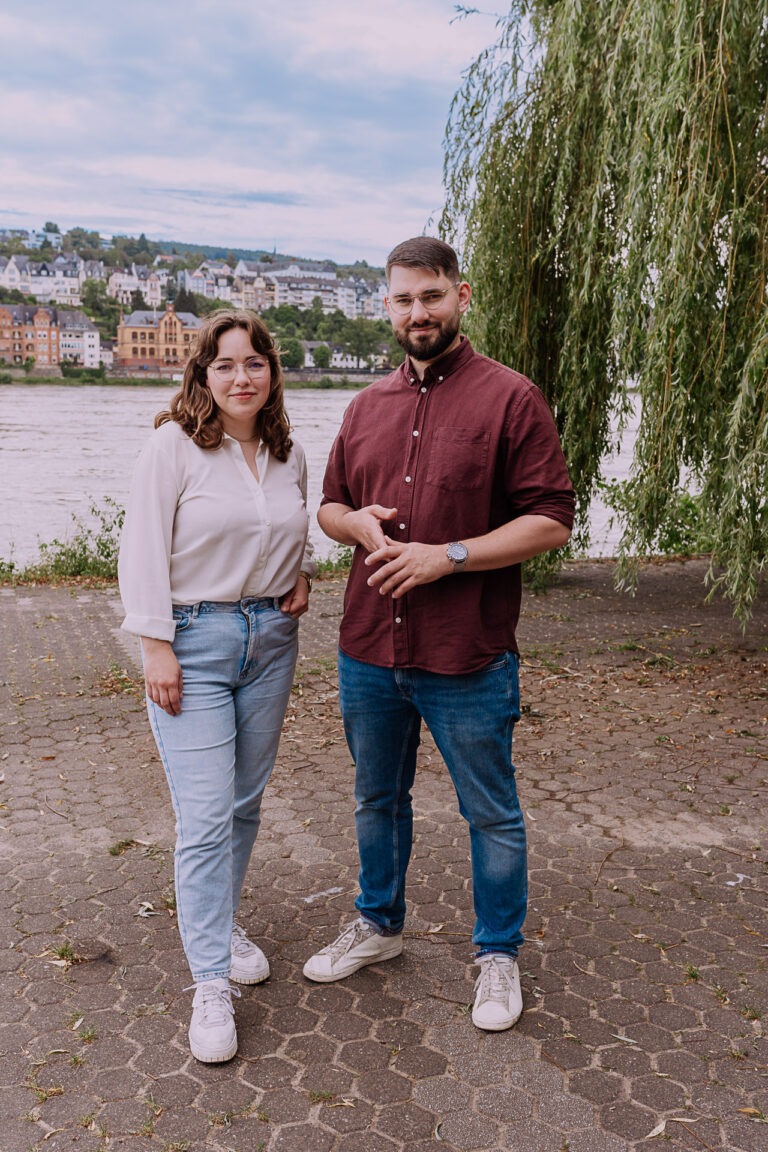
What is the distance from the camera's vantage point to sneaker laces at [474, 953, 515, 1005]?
3.11 metres

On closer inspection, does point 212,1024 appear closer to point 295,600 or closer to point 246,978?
point 246,978

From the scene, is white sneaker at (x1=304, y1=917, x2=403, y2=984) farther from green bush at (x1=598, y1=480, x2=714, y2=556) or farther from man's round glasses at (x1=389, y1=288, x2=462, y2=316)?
green bush at (x1=598, y1=480, x2=714, y2=556)

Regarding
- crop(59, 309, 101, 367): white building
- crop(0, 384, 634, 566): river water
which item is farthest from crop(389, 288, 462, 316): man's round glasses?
crop(59, 309, 101, 367): white building

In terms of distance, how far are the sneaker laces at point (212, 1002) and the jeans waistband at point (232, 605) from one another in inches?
40.5

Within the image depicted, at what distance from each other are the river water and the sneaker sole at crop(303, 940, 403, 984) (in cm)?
609

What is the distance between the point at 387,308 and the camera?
116 inches

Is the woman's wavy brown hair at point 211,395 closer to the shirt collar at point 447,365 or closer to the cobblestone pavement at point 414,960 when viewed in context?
the shirt collar at point 447,365

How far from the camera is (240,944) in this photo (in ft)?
11.2

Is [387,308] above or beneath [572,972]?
above

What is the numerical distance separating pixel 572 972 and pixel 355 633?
1347 mm

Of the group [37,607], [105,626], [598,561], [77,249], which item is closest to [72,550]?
[37,607]

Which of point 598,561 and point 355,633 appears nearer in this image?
point 355,633

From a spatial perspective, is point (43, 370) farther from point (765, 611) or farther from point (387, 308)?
point (387, 308)

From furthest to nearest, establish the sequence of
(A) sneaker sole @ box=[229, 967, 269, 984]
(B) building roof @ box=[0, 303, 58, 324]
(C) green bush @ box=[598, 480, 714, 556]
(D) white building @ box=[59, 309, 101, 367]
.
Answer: (B) building roof @ box=[0, 303, 58, 324] → (D) white building @ box=[59, 309, 101, 367] → (C) green bush @ box=[598, 480, 714, 556] → (A) sneaker sole @ box=[229, 967, 269, 984]
